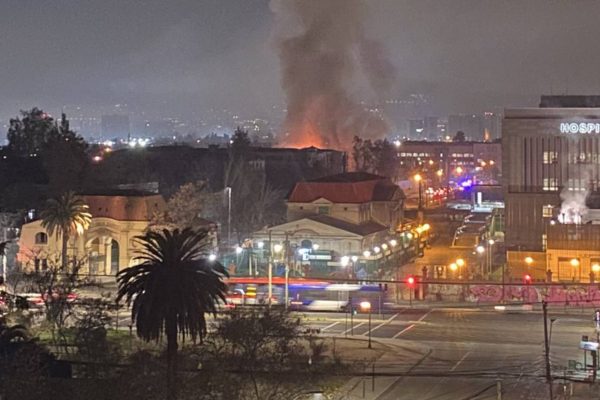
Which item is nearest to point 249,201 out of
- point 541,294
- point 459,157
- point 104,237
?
point 104,237

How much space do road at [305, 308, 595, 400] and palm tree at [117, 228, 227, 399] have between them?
4390mm

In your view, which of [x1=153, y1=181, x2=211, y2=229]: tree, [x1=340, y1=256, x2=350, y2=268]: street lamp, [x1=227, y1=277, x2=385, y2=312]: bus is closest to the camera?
[x1=227, y1=277, x2=385, y2=312]: bus

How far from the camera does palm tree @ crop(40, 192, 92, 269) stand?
50.1m

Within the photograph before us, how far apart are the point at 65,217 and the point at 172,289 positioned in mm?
29885

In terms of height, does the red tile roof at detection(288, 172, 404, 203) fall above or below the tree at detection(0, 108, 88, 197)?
below

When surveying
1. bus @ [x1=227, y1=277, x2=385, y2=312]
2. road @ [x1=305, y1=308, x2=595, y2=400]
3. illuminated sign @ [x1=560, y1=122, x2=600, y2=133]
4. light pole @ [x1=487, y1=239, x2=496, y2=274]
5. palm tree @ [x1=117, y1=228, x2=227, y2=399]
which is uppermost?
illuminated sign @ [x1=560, y1=122, x2=600, y2=133]

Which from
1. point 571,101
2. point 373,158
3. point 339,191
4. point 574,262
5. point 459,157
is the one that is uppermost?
point 459,157

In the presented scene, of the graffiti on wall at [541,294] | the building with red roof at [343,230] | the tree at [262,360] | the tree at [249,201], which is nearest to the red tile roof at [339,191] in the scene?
the building with red roof at [343,230]

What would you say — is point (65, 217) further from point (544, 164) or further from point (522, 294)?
point (544, 164)

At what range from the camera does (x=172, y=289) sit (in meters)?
21.5

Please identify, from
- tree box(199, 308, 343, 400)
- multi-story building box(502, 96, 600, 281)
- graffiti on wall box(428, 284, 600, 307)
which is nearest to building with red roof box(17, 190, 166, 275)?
graffiti on wall box(428, 284, 600, 307)

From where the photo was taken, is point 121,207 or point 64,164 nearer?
point 121,207

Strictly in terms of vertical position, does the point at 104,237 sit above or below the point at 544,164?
below

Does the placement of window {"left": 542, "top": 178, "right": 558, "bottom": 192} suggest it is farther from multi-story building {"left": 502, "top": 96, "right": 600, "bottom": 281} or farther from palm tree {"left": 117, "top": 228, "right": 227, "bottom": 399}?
palm tree {"left": 117, "top": 228, "right": 227, "bottom": 399}
